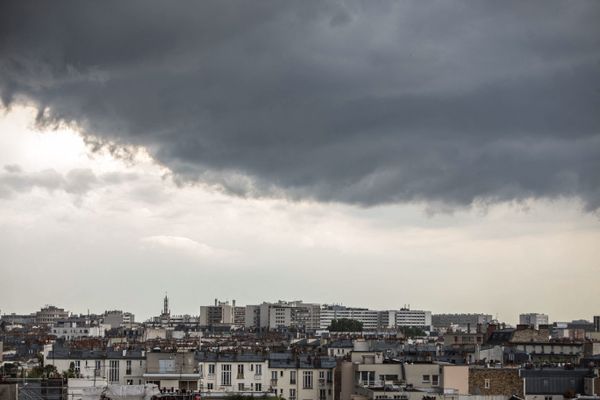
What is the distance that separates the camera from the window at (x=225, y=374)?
9544 centimetres

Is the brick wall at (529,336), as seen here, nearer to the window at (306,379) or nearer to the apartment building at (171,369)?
the window at (306,379)

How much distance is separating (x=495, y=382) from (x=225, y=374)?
27.3m

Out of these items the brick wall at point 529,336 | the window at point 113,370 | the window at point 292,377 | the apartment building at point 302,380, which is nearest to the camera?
the window at point 113,370

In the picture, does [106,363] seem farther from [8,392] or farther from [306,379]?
[8,392]

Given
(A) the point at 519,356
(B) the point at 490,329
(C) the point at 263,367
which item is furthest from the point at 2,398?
(B) the point at 490,329

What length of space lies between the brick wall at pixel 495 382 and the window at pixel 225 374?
25.1 m

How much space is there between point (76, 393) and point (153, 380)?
1216 inches

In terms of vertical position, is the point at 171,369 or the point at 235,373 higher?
the point at 171,369

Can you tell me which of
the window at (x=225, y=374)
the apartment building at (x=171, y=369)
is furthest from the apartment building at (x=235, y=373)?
the apartment building at (x=171, y=369)

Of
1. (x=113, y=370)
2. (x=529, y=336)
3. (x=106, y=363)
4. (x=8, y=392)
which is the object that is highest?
(x=529, y=336)

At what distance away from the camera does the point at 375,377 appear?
8400cm

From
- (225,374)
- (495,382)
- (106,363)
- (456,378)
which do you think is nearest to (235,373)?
(225,374)

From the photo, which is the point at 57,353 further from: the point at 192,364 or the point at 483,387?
the point at 483,387

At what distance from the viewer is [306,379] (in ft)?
315
